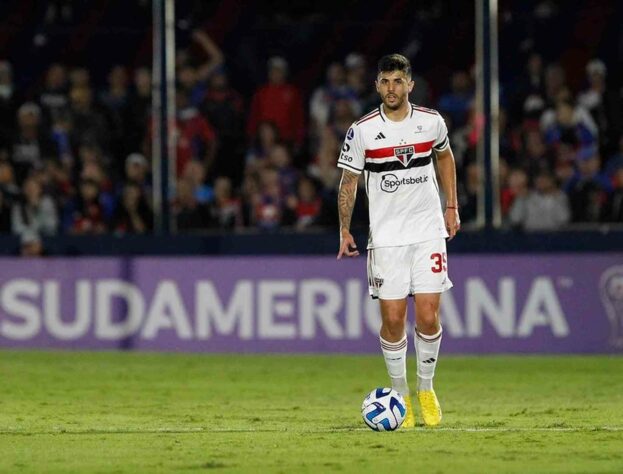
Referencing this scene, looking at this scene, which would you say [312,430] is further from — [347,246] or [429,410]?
[347,246]

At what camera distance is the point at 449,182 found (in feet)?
28.1

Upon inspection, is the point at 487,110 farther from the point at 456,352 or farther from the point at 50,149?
the point at 50,149

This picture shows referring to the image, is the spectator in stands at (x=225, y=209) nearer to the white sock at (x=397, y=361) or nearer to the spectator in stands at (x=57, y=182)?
the spectator in stands at (x=57, y=182)

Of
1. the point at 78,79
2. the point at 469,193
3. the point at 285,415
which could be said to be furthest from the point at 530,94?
the point at 285,415

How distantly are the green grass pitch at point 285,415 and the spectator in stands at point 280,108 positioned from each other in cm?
342

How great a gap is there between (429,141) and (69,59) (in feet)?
34.6

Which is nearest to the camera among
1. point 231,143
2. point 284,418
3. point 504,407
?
point 284,418

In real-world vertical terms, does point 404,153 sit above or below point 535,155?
above

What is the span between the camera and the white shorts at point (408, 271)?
335 inches

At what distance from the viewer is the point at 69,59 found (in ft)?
60.0

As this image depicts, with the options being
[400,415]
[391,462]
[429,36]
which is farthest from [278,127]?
[391,462]

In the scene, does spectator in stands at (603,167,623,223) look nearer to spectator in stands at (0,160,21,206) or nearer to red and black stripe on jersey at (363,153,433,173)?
spectator in stands at (0,160,21,206)

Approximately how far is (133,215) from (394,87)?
26.7ft

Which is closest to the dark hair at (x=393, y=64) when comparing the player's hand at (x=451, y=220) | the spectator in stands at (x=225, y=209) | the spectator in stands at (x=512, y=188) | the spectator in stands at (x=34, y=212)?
the player's hand at (x=451, y=220)
